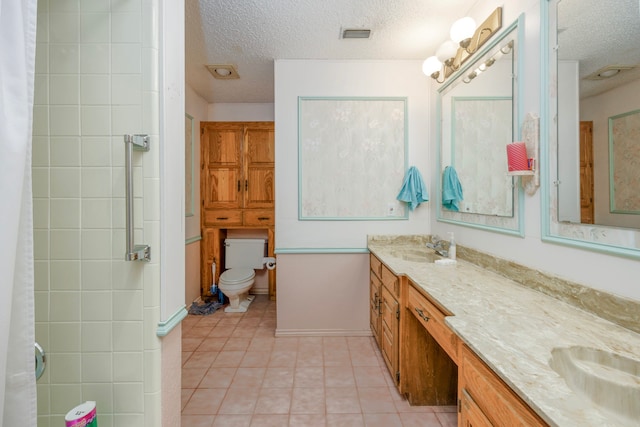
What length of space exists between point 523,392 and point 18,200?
4.11ft

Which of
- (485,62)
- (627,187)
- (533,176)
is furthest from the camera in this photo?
(485,62)

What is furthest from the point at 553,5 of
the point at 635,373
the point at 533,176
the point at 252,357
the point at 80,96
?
the point at 252,357

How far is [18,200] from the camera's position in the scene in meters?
0.73

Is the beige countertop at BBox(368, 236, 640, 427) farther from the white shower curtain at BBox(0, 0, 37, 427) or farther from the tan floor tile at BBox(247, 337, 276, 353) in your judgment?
the tan floor tile at BBox(247, 337, 276, 353)

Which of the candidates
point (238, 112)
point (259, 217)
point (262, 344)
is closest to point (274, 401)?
point (262, 344)

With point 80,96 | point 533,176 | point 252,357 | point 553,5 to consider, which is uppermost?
point 553,5

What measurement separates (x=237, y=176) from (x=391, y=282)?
2.42m

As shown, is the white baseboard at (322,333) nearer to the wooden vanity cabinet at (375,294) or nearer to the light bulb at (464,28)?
the wooden vanity cabinet at (375,294)

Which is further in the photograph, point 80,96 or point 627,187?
point 80,96

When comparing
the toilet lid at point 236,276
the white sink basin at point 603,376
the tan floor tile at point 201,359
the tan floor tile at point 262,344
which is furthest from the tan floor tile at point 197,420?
the white sink basin at point 603,376

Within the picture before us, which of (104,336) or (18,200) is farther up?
(18,200)

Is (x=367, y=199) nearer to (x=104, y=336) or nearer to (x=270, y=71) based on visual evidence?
(x=270, y=71)

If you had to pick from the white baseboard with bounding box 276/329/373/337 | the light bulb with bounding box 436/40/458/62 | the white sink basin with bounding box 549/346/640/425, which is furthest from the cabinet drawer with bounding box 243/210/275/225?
the white sink basin with bounding box 549/346/640/425

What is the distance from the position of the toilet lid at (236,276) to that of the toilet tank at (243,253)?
20cm
